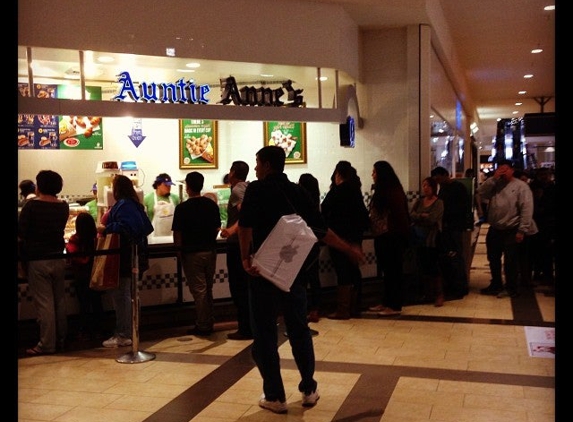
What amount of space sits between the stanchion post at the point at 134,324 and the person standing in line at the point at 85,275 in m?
0.62

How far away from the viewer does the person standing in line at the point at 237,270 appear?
6.03 meters

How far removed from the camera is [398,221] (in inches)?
280

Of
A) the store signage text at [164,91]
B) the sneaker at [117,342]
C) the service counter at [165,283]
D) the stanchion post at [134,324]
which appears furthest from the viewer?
the store signage text at [164,91]

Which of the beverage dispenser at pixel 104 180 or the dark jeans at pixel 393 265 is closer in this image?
the dark jeans at pixel 393 265

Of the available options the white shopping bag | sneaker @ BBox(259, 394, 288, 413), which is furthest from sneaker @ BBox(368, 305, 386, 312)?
Result: the white shopping bag

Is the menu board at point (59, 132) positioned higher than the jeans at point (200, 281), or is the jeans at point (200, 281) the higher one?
the menu board at point (59, 132)

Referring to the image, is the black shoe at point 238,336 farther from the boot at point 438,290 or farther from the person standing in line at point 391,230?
the boot at point 438,290

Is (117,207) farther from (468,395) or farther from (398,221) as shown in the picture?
(468,395)

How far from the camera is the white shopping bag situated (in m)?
4.02

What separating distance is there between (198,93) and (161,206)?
1.47 m

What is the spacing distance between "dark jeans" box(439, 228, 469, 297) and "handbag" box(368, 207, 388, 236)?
45.8 inches

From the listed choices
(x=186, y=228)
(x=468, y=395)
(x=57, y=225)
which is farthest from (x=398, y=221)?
(x=57, y=225)

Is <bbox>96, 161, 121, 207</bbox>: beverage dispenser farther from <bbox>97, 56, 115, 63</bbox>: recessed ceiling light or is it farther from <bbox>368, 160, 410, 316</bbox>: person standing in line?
<bbox>368, 160, 410, 316</bbox>: person standing in line

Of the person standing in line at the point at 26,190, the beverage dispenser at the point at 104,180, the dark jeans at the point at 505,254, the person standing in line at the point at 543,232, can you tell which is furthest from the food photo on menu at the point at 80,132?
the person standing in line at the point at 543,232
